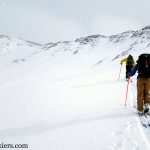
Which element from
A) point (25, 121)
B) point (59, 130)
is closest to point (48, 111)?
point (25, 121)

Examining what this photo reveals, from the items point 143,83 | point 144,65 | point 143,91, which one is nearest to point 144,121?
point 143,91

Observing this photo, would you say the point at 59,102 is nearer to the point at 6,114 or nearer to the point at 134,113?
the point at 6,114

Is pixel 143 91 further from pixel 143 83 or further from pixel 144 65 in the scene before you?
pixel 144 65

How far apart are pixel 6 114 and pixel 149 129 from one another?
5.04 meters

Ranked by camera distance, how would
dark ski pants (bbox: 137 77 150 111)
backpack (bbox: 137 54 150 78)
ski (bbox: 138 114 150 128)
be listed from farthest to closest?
dark ski pants (bbox: 137 77 150 111)
backpack (bbox: 137 54 150 78)
ski (bbox: 138 114 150 128)

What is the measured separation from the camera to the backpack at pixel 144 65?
26.0 feet

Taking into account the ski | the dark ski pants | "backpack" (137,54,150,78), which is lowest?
the ski

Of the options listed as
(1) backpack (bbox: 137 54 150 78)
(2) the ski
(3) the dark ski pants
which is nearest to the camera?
(2) the ski

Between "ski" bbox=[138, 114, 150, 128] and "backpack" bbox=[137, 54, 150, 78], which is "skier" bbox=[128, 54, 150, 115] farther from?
"ski" bbox=[138, 114, 150, 128]

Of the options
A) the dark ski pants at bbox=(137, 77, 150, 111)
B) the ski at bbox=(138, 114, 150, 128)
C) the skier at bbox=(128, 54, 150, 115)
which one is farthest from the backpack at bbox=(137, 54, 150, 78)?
the ski at bbox=(138, 114, 150, 128)

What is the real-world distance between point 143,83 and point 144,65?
2.22ft

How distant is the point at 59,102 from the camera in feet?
32.8

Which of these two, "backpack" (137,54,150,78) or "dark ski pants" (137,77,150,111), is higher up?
"backpack" (137,54,150,78)

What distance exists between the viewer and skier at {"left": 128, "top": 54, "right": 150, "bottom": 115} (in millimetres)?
7930
